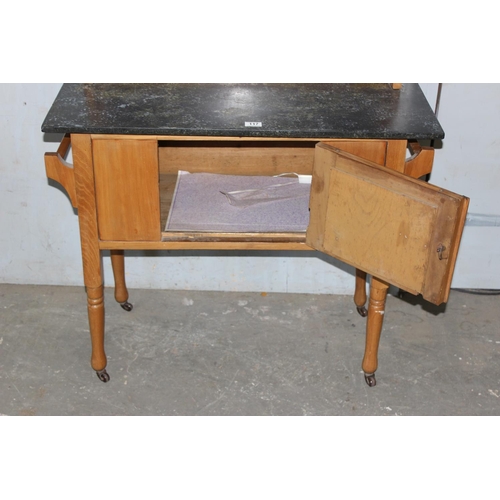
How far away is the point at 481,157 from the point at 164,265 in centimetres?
138

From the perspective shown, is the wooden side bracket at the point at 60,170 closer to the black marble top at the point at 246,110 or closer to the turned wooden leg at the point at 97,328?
the black marble top at the point at 246,110

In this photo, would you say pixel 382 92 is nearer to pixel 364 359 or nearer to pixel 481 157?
pixel 481 157

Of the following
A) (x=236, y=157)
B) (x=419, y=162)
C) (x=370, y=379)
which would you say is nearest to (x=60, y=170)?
(x=236, y=157)

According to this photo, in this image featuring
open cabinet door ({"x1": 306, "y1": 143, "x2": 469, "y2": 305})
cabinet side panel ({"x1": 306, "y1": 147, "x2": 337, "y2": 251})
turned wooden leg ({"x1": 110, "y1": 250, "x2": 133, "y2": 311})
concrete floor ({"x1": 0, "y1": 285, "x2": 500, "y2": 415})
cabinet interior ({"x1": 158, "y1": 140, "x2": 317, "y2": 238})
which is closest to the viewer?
open cabinet door ({"x1": 306, "y1": 143, "x2": 469, "y2": 305})

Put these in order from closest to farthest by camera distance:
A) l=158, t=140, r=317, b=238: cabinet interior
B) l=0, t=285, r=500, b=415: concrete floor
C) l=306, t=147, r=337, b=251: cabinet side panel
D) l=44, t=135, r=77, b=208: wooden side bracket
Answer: l=306, t=147, r=337, b=251: cabinet side panel < l=44, t=135, r=77, b=208: wooden side bracket < l=0, t=285, r=500, b=415: concrete floor < l=158, t=140, r=317, b=238: cabinet interior

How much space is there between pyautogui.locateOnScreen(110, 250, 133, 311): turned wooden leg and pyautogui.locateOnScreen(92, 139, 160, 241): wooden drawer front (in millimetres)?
626

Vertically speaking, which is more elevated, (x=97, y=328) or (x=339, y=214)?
(x=339, y=214)

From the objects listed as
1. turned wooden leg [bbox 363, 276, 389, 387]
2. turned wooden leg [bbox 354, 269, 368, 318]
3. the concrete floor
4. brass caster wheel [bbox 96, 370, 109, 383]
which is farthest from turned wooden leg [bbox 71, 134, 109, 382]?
turned wooden leg [bbox 354, 269, 368, 318]

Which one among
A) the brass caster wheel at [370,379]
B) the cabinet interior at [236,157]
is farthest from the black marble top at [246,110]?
the brass caster wheel at [370,379]

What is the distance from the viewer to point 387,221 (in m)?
2.49

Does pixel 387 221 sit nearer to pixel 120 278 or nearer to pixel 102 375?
pixel 102 375

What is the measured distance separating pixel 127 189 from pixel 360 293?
122 centimetres

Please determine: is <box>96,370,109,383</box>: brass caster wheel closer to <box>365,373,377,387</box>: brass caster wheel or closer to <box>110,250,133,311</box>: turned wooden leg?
<box>110,250,133,311</box>: turned wooden leg

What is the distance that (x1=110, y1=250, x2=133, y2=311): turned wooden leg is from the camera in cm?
341
